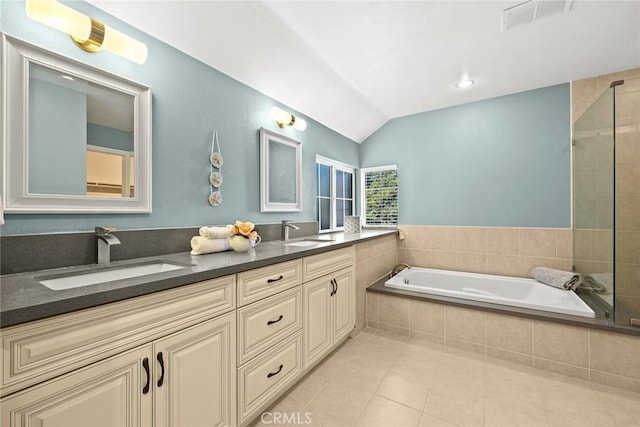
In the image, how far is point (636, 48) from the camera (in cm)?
205

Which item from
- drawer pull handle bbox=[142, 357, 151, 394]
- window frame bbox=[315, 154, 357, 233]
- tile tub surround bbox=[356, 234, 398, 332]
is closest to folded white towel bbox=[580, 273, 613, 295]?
tile tub surround bbox=[356, 234, 398, 332]

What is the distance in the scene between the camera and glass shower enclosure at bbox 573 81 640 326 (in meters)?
1.86

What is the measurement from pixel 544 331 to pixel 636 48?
234 cm

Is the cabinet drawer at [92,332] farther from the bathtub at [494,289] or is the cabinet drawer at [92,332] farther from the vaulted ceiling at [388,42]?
the bathtub at [494,289]

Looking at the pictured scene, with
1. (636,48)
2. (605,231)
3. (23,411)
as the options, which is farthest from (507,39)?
(23,411)

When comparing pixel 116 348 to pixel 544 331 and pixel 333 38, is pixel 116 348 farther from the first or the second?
pixel 544 331

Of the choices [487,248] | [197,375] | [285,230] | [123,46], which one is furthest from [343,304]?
[123,46]

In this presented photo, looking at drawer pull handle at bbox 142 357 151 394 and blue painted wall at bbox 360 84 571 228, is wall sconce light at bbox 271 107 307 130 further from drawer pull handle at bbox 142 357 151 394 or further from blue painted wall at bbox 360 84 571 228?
drawer pull handle at bbox 142 357 151 394

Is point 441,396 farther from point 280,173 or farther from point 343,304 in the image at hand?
point 280,173

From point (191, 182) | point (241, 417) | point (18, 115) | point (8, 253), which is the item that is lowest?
point (241, 417)

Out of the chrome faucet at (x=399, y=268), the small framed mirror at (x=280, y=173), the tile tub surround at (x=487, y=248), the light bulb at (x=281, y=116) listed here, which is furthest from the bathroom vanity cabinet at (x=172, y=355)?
the tile tub surround at (x=487, y=248)

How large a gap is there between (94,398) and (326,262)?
1.36 metres

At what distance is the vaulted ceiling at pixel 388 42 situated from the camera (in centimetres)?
160

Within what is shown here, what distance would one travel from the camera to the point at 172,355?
99 centimetres
